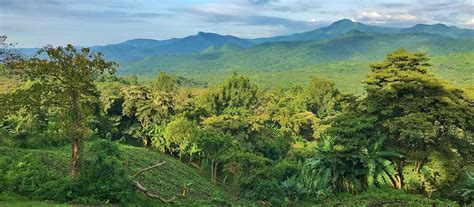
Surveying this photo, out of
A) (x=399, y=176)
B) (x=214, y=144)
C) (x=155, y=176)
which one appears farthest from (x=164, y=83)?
(x=399, y=176)

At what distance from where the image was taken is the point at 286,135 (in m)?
50.6

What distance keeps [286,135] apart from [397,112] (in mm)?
33286

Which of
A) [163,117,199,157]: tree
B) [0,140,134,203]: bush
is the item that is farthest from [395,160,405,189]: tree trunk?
[163,117,199,157]: tree

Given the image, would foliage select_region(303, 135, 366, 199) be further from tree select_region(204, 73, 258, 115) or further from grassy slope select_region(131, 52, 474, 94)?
grassy slope select_region(131, 52, 474, 94)

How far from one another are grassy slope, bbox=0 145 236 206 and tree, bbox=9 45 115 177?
288cm

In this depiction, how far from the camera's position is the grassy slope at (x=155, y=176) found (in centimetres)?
1828

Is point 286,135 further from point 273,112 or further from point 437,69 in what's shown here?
point 437,69

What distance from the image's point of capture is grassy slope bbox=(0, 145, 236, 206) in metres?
18.3

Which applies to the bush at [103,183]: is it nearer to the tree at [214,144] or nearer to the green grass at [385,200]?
the green grass at [385,200]

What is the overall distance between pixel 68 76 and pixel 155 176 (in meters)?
13.8

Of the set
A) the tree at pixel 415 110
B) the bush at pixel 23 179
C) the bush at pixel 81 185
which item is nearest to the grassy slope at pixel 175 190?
the bush at pixel 23 179

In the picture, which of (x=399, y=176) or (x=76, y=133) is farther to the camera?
(x=399, y=176)

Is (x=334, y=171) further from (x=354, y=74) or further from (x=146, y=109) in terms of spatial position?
(x=354, y=74)

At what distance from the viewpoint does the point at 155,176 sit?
2619 cm
